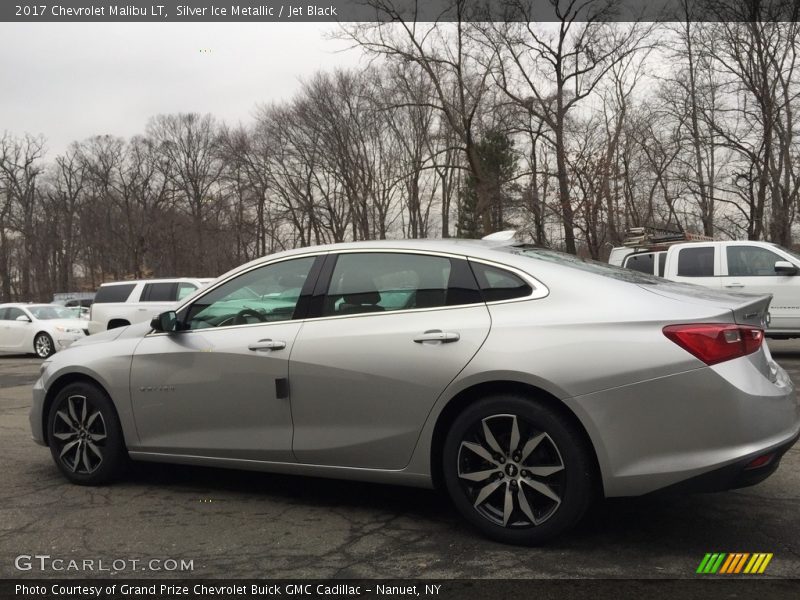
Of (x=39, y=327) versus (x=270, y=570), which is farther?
(x=39, y=327)

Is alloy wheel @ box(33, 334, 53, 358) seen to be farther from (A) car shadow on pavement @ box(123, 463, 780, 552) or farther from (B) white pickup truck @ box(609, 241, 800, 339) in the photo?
(B) white pickup truck @ box(609, 241, 800, 339)

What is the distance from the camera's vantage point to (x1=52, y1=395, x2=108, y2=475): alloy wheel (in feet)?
15.4

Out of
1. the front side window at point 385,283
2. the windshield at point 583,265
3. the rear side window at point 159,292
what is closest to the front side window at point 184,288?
the rear side window at point 159,292

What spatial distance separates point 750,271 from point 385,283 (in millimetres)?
9198

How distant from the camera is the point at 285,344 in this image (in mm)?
4012

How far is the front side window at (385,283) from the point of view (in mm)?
3842

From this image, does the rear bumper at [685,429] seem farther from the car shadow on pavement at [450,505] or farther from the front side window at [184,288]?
the front side window at [184,288]

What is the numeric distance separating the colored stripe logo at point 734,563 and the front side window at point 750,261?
897 cm

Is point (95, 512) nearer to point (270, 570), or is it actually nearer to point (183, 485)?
point (183, 485)

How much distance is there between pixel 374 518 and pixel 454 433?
2.70ft

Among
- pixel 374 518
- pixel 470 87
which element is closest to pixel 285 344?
pixel 374 518

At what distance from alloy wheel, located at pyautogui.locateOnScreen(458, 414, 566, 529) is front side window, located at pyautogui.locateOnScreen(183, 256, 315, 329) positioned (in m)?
1.38

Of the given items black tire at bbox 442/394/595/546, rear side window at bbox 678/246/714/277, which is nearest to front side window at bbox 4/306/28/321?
rear side window at bbox 678/246/714/277

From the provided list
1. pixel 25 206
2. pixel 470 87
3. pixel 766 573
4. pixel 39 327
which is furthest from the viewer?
pixel 25 206
